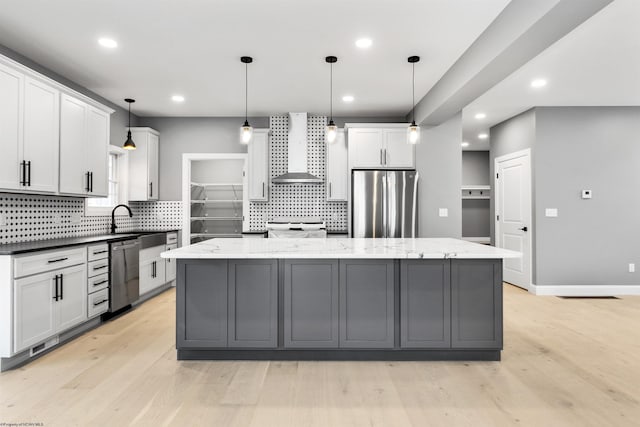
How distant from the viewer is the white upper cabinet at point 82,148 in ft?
11.6

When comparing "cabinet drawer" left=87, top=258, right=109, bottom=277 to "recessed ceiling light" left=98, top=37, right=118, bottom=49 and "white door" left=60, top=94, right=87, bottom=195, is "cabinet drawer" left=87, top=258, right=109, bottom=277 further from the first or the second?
"recessed ceiling light" left=98, top=37, right=118, bottom=49

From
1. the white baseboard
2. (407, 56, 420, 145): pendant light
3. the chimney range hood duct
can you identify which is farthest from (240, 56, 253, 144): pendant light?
the white baseboard

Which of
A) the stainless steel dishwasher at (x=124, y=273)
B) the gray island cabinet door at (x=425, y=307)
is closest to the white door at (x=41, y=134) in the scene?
the stainless steel dishwasher at (x=124, y=273)

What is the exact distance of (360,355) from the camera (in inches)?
111

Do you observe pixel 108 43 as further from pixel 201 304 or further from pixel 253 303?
pixel 253 303

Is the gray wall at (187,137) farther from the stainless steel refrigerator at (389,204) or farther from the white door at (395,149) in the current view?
the stainless steel refrigerator at (389,204)

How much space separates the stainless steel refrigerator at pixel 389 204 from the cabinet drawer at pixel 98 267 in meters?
2.96

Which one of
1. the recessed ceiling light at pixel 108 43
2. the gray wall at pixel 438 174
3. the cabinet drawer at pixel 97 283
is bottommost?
the cabinet drawer at pixel 97 283

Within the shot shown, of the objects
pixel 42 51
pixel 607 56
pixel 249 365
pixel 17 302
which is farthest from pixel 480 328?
pixel 42 51

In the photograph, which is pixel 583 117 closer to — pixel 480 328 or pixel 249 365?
pixel 480 328

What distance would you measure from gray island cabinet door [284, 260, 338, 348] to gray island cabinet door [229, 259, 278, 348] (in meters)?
0.10

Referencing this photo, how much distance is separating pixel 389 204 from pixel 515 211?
7.41 ft

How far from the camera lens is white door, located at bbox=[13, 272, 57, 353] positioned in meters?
2.66

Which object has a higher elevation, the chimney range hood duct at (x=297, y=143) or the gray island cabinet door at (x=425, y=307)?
the chimney range hood duct at (x=297, y=143)
